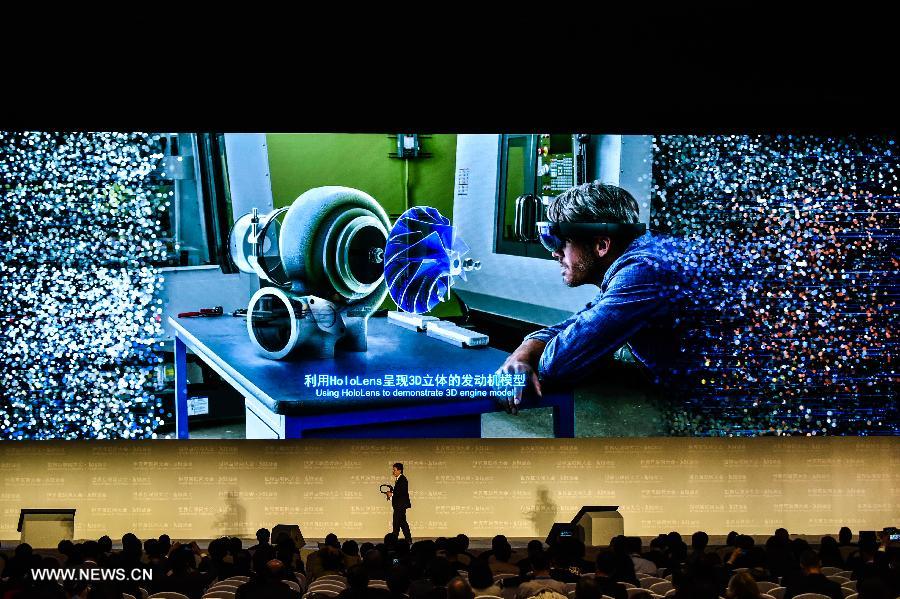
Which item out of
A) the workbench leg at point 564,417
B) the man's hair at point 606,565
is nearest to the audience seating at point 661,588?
the man's hair at point 606,565

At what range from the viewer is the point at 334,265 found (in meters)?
6.34

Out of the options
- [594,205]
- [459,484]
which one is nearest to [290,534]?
[459,484]

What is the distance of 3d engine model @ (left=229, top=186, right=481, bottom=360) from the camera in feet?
20.7

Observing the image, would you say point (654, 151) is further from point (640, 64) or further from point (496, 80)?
point (496, 80)

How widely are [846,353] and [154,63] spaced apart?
15.9 ft

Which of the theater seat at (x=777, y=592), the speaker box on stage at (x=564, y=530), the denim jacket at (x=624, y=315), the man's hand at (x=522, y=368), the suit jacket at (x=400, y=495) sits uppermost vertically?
the denim jacket at (x=624, y=315)

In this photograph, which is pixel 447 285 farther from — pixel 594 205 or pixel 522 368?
pixel 594 205

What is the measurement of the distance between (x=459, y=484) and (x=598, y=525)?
118cm

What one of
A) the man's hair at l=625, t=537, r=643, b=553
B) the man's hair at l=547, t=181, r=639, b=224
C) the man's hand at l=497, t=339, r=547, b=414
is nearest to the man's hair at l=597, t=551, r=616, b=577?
the man's hair at l=625, t=537, r=643, b=553

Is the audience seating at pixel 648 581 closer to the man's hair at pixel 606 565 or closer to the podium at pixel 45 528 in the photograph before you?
the man's hair at pixel 606 565

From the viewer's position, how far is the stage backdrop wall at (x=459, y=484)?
6.96 meters

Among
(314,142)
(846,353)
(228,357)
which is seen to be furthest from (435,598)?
(846,353)

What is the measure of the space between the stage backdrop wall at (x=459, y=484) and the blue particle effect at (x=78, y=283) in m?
0.66

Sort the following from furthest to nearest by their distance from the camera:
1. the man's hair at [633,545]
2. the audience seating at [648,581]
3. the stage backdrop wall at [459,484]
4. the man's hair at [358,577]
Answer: the stage backdrop wall at [459,484]
the man's hair at [633,545]
the audience seating at [648,581]
the man's hair at [358,577]
